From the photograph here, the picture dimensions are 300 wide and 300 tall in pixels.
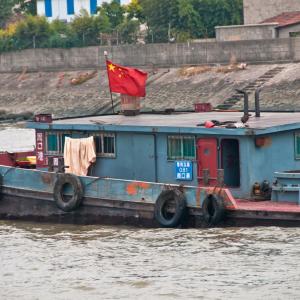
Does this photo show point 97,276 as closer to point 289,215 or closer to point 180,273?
point 180,273

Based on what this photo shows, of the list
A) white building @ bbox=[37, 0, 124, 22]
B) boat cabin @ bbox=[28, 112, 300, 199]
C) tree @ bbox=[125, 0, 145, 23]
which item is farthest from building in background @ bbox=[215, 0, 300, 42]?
boat cabin @ bbox=[28, 112, 300, 199]

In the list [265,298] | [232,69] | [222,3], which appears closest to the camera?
[265,298]

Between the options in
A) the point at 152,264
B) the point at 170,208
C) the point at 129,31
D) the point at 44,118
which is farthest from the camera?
the point at 129,31

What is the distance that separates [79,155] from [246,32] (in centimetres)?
3383

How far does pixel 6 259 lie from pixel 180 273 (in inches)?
133

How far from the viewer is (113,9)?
7300 centimetres

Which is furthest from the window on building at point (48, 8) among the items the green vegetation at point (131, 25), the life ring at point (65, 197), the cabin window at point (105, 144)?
the life ring at point (65, 197)

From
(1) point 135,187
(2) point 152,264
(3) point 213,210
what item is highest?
(1) point 135,187

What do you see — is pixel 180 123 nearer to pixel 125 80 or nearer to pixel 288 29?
pixel 125 80

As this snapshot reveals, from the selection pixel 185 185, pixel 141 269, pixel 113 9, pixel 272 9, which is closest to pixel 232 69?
pixel 272 9

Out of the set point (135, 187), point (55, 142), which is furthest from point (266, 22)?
point (135, 187)

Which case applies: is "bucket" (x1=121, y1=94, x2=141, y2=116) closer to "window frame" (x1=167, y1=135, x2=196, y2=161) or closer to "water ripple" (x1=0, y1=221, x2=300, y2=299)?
"window frame" (x1=167, y1=135, x2=196, y2=161)

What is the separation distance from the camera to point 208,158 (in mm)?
Answer: 23844

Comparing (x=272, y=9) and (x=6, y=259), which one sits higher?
(x=272, y=9)
